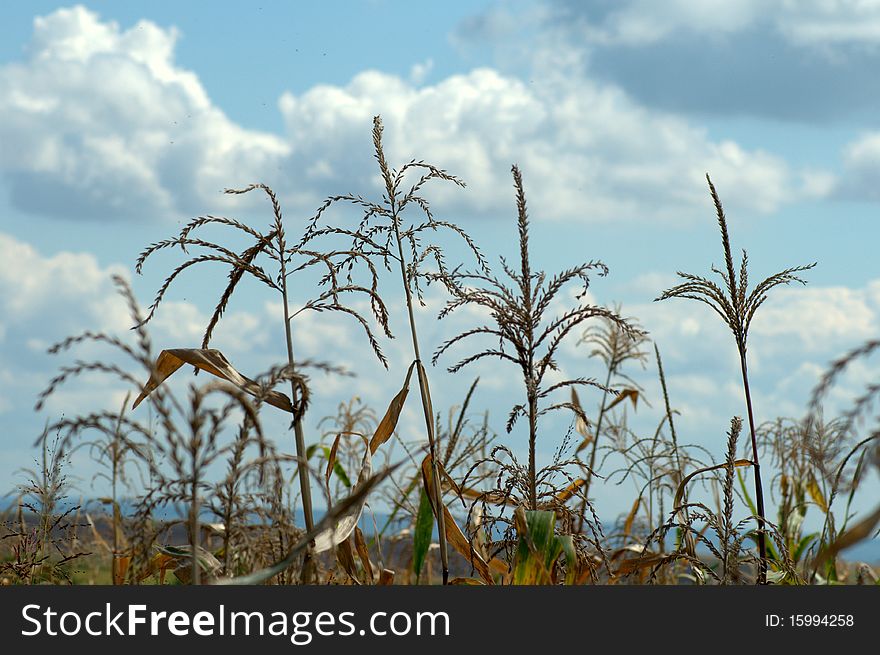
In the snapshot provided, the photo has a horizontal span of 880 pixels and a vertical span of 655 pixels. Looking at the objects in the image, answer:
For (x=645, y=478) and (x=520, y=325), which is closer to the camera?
(x=520, y=325)

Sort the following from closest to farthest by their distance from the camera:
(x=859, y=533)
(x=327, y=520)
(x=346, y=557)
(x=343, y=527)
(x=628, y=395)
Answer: (x=859, y=533) < (x=327, y=520) < (x=343, y=527) < (x=346, y=557) < (x=628, y=395)

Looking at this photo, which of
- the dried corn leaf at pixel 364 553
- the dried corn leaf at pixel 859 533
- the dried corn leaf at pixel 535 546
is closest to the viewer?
the dried corn leaf at pixel 859 533

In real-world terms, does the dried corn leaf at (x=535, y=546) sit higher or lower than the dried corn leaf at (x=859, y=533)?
higher

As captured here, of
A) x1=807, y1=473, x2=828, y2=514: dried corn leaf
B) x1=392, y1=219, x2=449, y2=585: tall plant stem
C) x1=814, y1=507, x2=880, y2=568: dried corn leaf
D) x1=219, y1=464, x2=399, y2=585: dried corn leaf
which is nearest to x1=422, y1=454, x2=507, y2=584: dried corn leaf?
x1=392, y1=219, x2=449, y2=585: tall plant stem

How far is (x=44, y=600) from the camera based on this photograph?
3.20 m

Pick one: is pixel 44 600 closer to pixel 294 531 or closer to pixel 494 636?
pixel 294 531

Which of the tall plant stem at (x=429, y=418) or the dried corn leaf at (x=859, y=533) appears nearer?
the dried corn leaf at (x=859, y=533)

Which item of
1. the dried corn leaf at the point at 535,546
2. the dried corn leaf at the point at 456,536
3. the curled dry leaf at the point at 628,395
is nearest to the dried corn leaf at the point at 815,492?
the curled dry leaf at the point at 628,395

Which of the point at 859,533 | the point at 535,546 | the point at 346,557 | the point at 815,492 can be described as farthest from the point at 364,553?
the point at 815,492

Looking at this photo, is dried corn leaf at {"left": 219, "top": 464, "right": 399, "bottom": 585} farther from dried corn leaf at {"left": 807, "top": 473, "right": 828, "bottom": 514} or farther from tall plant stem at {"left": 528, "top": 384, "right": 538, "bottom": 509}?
dried corn leaf at {"left": 807, "top": 473, "right": 828, "bottom": 514}

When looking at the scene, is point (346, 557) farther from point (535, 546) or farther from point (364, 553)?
point (535, 546)

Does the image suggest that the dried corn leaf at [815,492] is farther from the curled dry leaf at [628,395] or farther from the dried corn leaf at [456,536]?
the dried corn leaf at [456,536]

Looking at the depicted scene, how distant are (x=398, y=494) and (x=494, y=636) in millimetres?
2898

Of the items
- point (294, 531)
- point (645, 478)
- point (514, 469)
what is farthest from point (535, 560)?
point (645, 478)
